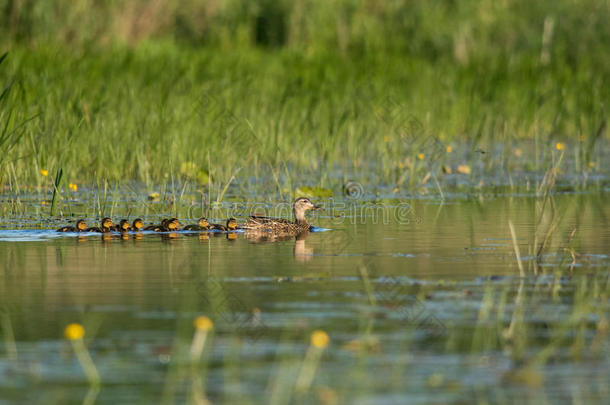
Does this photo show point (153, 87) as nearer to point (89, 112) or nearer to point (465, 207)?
point (89, 112)

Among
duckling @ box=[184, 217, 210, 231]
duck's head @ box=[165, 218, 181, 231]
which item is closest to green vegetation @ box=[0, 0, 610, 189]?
duckling @ box=[184, 217, 210, 231]

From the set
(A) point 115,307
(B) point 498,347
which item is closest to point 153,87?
(A) point 115,307

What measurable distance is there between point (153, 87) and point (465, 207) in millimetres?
4855

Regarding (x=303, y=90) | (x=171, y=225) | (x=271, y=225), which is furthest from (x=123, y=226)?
(x=303, y=90)

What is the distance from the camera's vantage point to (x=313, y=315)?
6.77m

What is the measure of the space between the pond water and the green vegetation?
3030 millimetres

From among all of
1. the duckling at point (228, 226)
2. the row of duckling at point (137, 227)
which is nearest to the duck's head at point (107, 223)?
the row of duckling at point (137, 227)

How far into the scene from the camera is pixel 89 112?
14422mm

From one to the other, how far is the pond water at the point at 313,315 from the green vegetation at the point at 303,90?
3030mm

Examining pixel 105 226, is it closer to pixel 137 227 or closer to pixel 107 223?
pixel 107 223

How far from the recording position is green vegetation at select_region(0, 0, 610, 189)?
47.0 ft

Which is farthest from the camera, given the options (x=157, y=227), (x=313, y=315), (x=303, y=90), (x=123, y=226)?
(x=303, y=90)

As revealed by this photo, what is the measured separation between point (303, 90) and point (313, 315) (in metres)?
10.8

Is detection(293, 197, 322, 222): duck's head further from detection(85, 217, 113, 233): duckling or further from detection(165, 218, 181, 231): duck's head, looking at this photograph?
detection(85, 217, 113, 233): duckling
